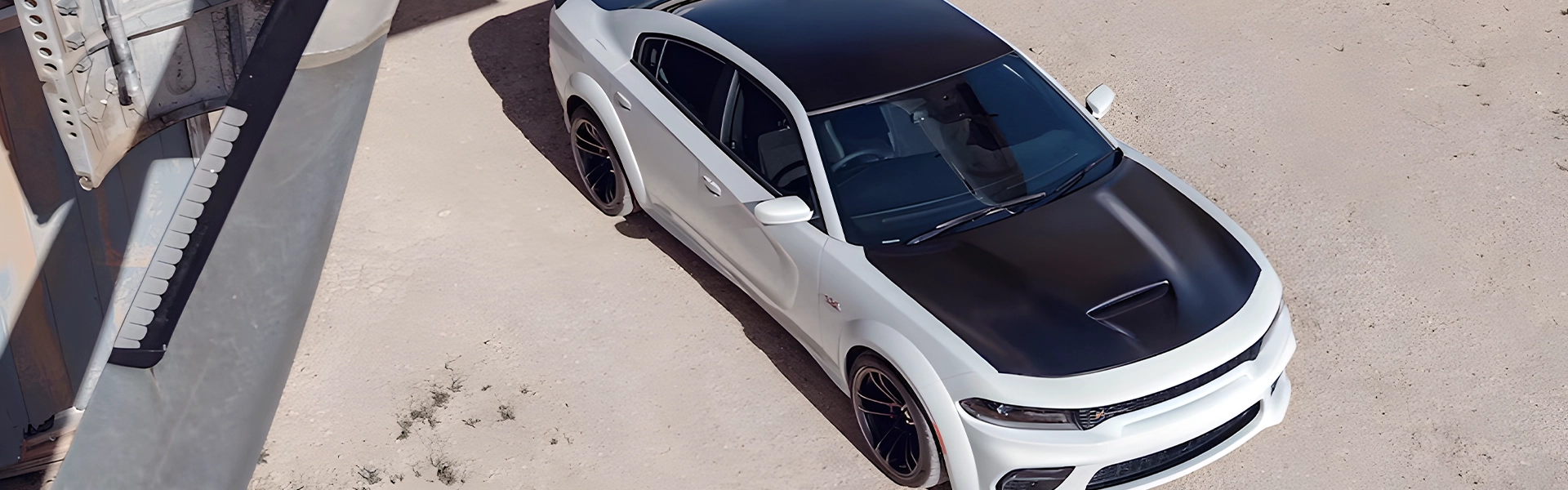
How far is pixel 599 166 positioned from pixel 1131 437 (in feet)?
10.9

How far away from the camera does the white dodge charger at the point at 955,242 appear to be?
13.9 ft

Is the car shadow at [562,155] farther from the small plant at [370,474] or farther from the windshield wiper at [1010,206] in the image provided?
the small plant at [370,474]

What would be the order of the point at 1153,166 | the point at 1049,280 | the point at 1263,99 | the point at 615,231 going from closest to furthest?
the point at 1049,280
the point at 1153,166
the point at 615,231
the point at 1263,99

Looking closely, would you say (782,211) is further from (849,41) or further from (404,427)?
(404,427)

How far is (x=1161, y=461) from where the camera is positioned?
174 inches

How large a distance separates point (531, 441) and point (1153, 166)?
3.02m

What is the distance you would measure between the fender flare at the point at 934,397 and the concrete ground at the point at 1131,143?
668 mm

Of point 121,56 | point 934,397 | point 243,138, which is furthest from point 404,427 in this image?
point 934,397

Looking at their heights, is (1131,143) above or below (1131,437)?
below

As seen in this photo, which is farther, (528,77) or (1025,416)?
(528,77)

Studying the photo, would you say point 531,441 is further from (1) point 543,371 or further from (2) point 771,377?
(2) point 771,377

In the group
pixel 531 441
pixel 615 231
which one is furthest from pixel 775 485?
pixel 615 231

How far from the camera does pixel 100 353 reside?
20.9ft

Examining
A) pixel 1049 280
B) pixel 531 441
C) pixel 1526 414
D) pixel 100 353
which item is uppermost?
pixel 1049 280
